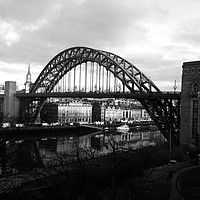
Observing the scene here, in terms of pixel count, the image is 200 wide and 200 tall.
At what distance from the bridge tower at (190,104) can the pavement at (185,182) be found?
4.81m

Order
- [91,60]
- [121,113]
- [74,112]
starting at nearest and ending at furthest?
1. [91,60]
2. [74,112]
3. [121,113]

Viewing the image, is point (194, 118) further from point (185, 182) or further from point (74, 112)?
point (74, 112)

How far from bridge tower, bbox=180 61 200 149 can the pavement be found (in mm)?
4809

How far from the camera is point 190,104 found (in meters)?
23.2

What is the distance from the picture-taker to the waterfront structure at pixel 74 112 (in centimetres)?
6800

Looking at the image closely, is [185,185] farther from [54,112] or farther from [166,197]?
[54,112]

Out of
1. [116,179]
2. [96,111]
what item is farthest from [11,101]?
[116,179]

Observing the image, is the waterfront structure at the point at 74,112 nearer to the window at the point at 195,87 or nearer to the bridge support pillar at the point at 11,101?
the bridge support pillar at the point at 11,101

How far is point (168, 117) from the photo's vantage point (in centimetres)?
2645

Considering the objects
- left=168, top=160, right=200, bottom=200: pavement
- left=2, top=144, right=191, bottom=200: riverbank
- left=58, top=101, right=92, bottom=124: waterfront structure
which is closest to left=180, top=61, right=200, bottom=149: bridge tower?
left=2, top=144, right=191, bottom=200: riverbank

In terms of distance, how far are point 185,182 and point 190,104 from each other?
1022 centimetres

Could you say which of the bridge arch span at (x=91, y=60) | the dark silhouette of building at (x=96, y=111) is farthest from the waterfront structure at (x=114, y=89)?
the dark silhouette of building at (x=96, y=111)

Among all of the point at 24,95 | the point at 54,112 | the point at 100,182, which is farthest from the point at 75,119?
the point at 100,182

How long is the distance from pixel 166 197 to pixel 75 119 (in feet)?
193
